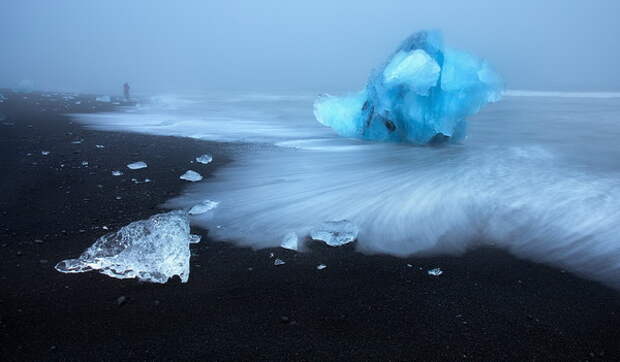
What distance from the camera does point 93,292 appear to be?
2137mm

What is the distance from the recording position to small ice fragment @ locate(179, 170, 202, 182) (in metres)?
4.40

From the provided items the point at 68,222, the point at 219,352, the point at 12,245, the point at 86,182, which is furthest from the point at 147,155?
the point at 219,352

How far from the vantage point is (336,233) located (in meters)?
2.96

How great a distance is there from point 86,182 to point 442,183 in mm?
4021

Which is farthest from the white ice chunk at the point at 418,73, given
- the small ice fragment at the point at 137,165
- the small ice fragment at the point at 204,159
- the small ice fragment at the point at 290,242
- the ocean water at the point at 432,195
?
the small ice fragment at the point at 290,242

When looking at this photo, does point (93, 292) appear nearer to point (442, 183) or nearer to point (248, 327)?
point (248, 327)

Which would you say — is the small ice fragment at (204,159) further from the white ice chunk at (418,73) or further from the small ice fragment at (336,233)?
the white ice chunk at (418,73)

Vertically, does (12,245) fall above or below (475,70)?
below

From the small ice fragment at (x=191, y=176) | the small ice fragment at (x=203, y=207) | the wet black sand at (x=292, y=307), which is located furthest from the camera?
the small ice fragment at (x=191, y=176)

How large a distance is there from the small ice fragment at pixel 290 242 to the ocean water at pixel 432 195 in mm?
78

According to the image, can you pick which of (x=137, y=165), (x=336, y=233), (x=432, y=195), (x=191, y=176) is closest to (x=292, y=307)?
(x=336, y=233)

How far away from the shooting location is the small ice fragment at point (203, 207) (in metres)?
3.39

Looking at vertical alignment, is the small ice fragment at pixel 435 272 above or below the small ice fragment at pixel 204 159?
below

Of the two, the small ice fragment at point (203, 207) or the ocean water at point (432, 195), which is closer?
the ocean water at point (432, 195)
